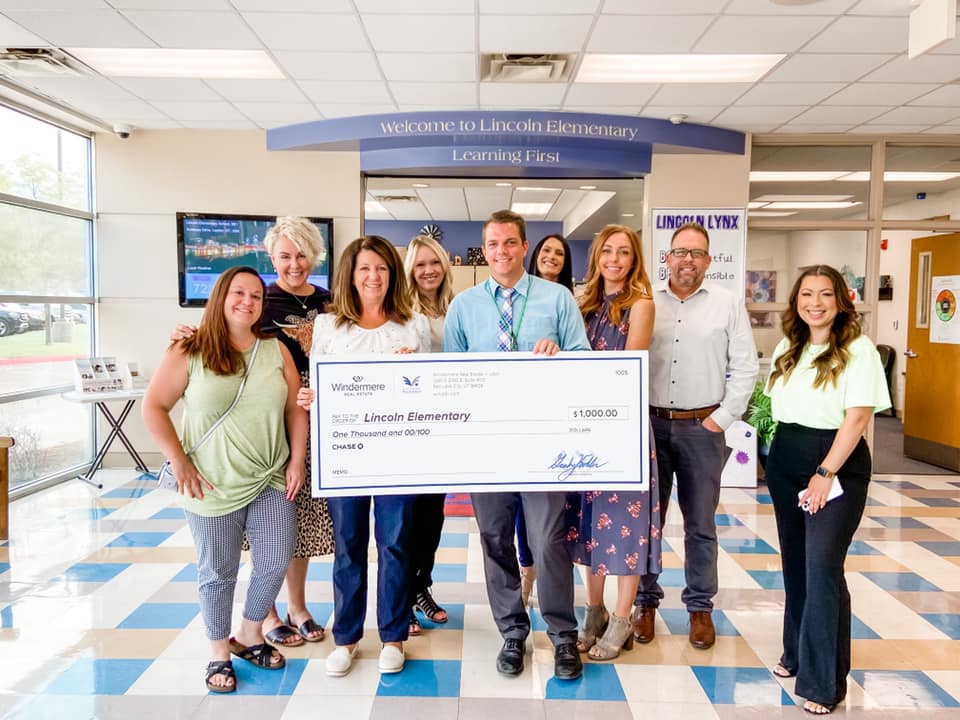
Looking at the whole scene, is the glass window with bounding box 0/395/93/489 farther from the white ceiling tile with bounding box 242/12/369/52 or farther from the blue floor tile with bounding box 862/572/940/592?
the blue floor tile with bounding box 862/572/940/592

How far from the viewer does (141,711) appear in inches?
91.1

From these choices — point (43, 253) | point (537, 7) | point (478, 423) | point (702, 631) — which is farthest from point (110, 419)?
point (702, 631)

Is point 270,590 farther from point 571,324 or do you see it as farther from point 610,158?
point 610,158

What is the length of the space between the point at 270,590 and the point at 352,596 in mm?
307

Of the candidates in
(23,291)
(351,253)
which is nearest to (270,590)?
(351,253)

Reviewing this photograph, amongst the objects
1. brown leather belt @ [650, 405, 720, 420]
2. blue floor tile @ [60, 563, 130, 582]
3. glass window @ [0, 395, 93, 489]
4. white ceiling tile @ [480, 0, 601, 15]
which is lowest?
blue floor tile @ [60, 563, 130, 582]

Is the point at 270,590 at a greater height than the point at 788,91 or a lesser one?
A: lesser

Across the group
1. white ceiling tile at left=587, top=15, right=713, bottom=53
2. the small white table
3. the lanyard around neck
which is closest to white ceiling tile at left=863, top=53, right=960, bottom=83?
white ceiling tile at left=587, top=15, right=713, bottom=53

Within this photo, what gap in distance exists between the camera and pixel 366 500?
2.47 metres

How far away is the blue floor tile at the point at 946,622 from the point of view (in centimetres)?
299

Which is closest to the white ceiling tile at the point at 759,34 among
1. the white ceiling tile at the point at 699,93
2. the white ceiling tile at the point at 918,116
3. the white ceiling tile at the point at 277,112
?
the white ceiling tile at the point at 699,93

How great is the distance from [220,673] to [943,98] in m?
5.97

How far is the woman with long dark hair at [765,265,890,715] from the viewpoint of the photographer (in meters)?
2.14

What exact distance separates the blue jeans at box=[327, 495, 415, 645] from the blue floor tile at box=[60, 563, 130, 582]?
1.75 m
